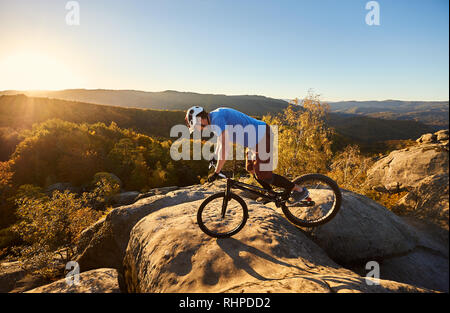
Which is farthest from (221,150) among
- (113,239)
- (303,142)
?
(303,142)

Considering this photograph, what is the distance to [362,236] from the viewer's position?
593 cm

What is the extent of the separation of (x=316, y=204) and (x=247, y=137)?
11.0 feet

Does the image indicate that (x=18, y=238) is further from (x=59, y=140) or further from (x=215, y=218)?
(x=215, y=218)

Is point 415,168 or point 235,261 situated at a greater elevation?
point 415,168

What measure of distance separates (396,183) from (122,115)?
251 ft

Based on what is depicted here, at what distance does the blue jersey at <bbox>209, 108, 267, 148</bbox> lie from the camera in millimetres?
4648

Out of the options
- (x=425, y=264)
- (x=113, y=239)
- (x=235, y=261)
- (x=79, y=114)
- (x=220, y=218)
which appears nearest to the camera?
(x=235, y=261)

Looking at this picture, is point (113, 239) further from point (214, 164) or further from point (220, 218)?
point (214, 164)

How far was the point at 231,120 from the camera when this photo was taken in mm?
4727

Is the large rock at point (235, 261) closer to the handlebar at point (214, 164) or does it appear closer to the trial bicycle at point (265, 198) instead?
the trial bicycle at point (265, 198)

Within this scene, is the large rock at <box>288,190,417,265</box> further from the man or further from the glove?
the glove

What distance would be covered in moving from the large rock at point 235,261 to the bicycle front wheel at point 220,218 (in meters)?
0.22

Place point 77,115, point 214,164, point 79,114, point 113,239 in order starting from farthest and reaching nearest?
point 79,114 → point 77,115 → point 113,239 → point 214,164

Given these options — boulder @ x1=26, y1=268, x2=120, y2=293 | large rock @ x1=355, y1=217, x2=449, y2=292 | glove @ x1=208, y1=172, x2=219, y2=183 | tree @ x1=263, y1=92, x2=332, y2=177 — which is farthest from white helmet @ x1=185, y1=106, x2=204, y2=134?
tree @ x1=263, y1=92, x2=332, y2=177
